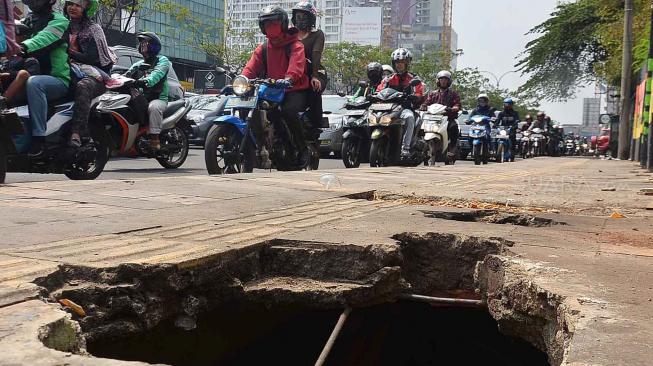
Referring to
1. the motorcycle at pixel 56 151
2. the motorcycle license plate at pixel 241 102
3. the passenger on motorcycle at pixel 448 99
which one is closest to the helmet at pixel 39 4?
the motorcycle at pixel 56 151

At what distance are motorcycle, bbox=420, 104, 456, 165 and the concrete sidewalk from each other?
17.9ft

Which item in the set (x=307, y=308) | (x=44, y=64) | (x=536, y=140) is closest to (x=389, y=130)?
(x=44, y=64)

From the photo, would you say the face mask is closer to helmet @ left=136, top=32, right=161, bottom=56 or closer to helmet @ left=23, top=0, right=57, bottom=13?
helmet @ left=136, top=32, right=161, bottom=56

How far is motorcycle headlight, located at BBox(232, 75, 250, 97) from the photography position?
6.93 m

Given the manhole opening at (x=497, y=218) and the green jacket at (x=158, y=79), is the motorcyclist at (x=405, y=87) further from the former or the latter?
the manhole opening at (x=497, y=218)

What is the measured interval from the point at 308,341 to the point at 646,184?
5577 millimetres

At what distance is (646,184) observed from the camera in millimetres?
7250

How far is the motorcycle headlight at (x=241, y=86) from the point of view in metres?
6.93

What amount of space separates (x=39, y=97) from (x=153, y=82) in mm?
2767

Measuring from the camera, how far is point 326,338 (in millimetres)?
2924

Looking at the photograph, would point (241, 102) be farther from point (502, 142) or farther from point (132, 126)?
point (502, 142)

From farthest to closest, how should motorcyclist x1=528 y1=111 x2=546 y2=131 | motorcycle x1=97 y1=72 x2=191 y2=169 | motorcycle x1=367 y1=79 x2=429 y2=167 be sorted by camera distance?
1. motorcyclist x1=528 y1=111 x2=546 y2=131
2. motorcycle x1=367 y1=79 x2=429 y2=167
3. motorcycle x1=97 y1=72 x2=191 y2=169

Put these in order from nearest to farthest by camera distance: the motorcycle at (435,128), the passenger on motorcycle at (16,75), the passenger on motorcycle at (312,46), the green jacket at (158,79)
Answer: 1. the passenger on motorcycle at (16,75)
2. the passenger on motorcycle at (312,46)
3. the green jacket at (158,79)
4. the motorcycle at (435,128)

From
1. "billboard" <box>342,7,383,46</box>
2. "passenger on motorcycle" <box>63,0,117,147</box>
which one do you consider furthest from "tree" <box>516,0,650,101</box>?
"billboard" <box>342,7,383,46</box>
